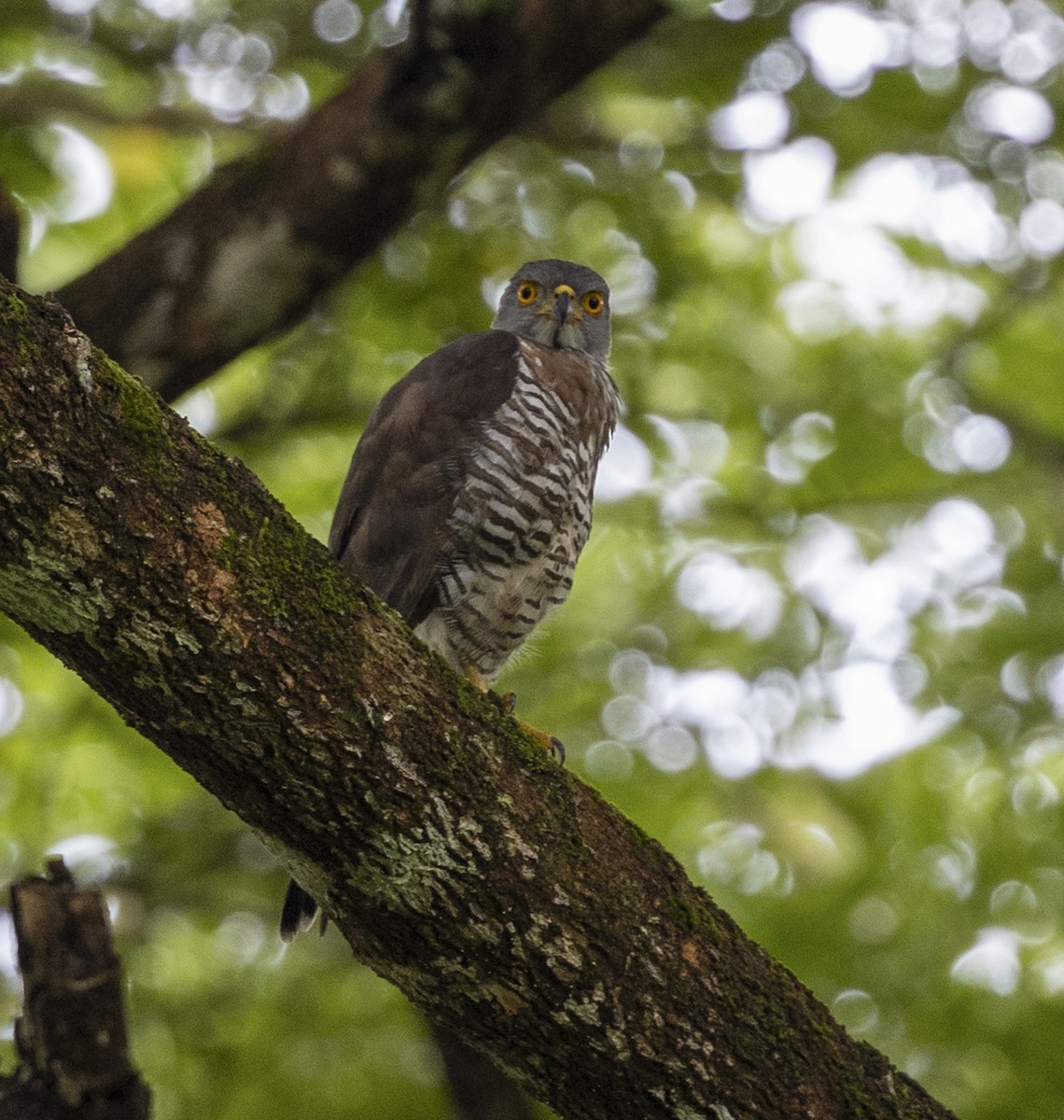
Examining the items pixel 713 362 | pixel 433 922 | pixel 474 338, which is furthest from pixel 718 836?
pixel 433 922

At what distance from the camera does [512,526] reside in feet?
13.2

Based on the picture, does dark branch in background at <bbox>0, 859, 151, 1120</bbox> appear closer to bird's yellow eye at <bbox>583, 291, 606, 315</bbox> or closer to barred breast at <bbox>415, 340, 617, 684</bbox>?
barred breast at <bbox>415, 340, 617, 684</bbox>

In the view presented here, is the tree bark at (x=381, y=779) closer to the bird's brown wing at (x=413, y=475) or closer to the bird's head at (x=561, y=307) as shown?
the bird's brown wing at (x=413, y=475)

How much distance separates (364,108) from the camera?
431cm

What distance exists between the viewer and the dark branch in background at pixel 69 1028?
241cm

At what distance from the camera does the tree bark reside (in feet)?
7.31

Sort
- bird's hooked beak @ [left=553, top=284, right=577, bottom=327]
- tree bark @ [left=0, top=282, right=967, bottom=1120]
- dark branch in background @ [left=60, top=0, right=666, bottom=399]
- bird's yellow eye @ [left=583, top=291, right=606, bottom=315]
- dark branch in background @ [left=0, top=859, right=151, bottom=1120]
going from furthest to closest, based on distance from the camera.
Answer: bird's yellow eye @ [left=583, top=291, right=606, bottom=315]
bird's hooked beak @ [left=553, top=284, right=577, bottom=327]
dark branch in background @ [left=60, top=0, right=666, bottom=399]
dark branch in background @ [left=0, top=859, right=151, bottom=1120]
tree bark @ [left=0, top=282, right=967, bottom=1120]

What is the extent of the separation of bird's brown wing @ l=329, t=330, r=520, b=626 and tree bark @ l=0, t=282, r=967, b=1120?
4.25ft

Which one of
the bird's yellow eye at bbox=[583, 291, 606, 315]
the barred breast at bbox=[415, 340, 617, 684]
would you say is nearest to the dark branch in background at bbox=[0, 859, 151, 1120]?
the barred breast at bbox=[415, 340, 617, 684]

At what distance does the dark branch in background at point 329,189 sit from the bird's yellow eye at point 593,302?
0.87 metres

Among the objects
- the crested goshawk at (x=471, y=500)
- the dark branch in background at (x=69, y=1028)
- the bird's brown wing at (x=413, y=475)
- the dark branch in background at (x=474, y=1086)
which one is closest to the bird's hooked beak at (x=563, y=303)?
the crested goshawk at (x=471, y=500)

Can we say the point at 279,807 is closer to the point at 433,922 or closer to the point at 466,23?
the point at 433,922

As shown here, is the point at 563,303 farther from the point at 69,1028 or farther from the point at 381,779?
the point at 69,1028

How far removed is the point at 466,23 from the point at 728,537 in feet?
8.72
